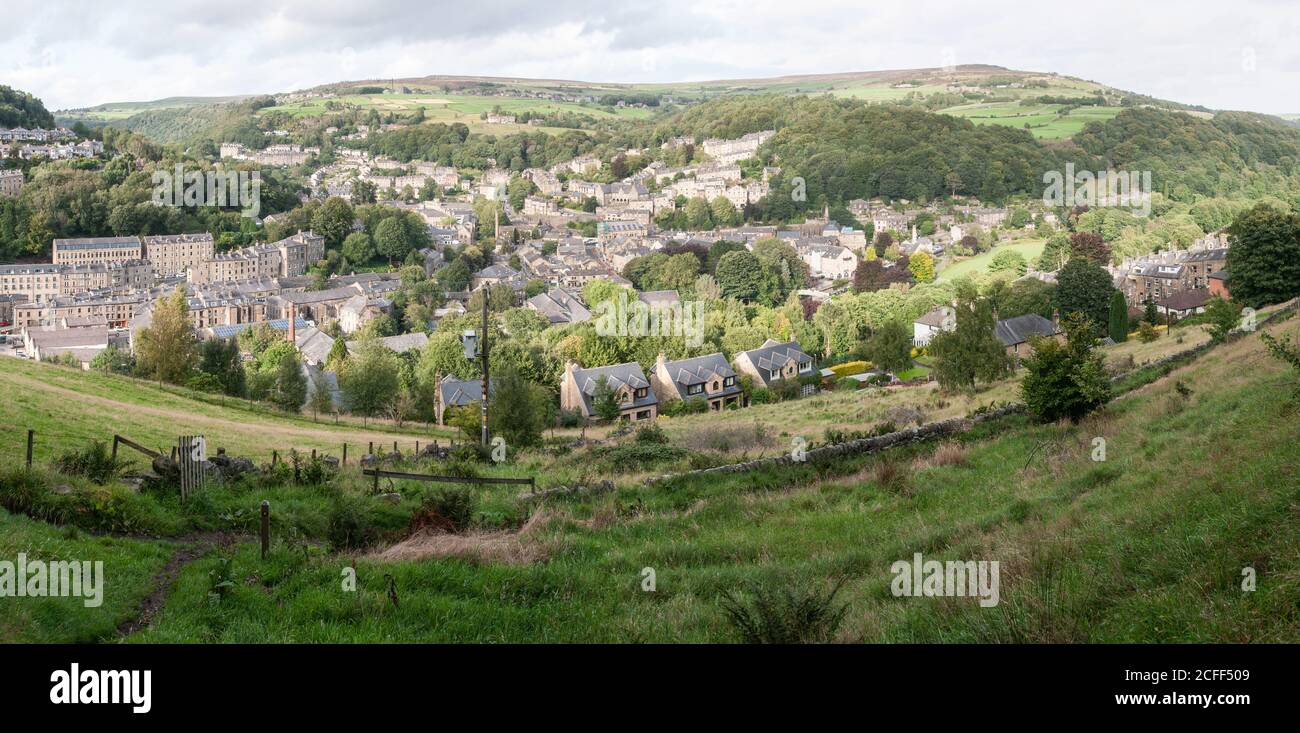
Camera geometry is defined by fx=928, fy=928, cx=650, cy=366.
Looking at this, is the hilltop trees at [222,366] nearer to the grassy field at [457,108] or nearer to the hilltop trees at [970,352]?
the hilltop trees at [970,352]

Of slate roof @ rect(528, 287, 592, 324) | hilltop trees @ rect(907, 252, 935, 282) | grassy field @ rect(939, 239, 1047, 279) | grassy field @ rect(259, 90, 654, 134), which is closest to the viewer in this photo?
slate roof @ rect(528, 287, 592, 324)

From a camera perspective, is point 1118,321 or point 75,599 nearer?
point 75,599

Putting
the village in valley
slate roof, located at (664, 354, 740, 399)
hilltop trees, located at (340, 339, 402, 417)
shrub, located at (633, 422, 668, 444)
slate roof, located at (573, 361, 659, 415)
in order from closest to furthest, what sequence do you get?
the village in valley < shrub, located at (633, 422, 668, 444) < hilltop trees, located at (340, 339, 402, 417) < slate roof, located at (573, 361, 659, 415) < slate roof, located at (664, 354, 740, 399)

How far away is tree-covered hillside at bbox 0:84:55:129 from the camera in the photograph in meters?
103

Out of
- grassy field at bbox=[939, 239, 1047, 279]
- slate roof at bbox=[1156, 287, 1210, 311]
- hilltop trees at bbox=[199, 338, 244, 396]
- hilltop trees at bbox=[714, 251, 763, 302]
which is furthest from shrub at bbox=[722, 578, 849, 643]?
hilltop trees at bbox=[714, 251, 763, 302]

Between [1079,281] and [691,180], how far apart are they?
8360 centimetres

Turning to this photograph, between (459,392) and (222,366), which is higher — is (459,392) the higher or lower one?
the lower one

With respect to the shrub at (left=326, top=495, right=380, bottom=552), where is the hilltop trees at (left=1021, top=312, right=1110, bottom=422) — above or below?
above

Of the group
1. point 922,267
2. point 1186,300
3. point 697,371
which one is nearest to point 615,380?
point 697,371

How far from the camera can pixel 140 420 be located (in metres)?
18.1

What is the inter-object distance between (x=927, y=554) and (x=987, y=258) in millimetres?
71443

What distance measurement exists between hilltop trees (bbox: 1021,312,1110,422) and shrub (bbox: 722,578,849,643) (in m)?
9.31

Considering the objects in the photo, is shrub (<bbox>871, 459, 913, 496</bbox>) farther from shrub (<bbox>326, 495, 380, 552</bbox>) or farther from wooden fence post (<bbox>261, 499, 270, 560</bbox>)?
wooden fence post (<bbox>261, 499, 270, 560</bbox>)

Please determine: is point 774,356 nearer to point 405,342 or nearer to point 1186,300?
point 1186,300
